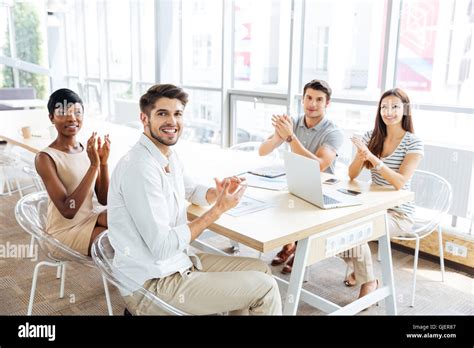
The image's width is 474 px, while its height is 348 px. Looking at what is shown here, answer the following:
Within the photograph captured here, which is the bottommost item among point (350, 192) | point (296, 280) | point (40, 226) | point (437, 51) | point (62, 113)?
point (296, 280)

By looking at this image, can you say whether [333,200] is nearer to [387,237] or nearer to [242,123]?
[387,237]

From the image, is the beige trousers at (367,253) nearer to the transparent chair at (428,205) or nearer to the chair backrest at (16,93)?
the transparent chair at (428,205)

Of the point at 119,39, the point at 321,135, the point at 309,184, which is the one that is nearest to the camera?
the point at 309,184

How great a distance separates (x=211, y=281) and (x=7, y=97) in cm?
769

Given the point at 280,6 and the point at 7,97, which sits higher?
the point at 280,6

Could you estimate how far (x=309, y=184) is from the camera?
2070 mm

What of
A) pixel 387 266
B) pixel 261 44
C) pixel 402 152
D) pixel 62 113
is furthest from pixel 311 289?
pixel 261 44

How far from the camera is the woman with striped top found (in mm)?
2600

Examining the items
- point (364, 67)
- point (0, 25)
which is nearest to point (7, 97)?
point (0, 25)

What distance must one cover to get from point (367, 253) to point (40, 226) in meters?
1.74

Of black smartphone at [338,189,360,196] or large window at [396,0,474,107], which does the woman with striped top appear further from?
large window at [396,0,474,107]

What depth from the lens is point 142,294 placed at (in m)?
1.67

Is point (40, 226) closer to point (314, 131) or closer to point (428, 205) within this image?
point (314, 131)

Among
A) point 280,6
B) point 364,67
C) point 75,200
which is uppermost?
point 280,6
